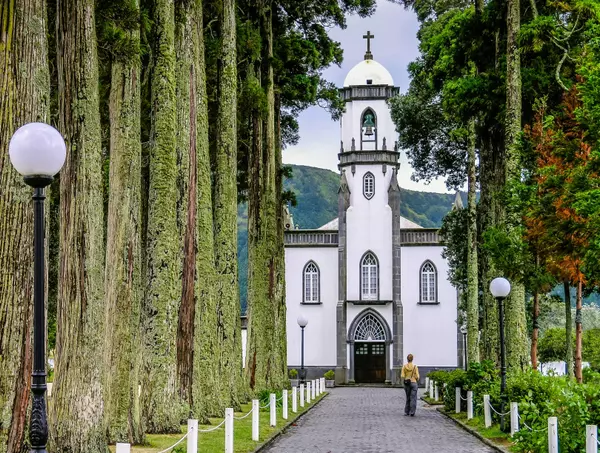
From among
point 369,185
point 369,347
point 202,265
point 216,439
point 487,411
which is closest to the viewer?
point 216,439

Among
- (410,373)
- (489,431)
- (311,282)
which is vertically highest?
(311,282)

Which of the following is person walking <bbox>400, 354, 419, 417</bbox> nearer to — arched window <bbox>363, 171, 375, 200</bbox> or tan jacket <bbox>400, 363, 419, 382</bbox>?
tan jacket <bbox>400, 363, 419, 382</bbox>

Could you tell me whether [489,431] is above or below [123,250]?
below

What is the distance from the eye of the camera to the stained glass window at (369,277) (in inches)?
2240

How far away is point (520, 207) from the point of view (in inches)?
788

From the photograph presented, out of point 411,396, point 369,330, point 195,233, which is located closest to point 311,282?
point 369,330

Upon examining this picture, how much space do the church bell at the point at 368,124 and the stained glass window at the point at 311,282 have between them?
29.1 feet

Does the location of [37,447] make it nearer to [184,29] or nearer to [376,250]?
[184,29]

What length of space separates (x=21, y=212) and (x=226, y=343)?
1354 cm

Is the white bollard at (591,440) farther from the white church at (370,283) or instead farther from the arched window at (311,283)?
the arched window at (311,283)

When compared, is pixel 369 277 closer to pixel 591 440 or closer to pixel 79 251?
pixel 79 251

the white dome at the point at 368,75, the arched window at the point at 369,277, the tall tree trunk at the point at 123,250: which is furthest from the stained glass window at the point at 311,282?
the tall tree trunk at the point at 123,250

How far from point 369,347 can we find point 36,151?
49859 millimetres

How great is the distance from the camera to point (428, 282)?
57.2 metres
